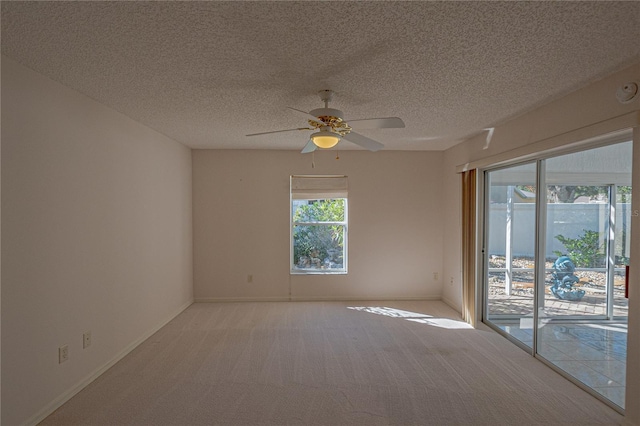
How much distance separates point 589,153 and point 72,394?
180 inches

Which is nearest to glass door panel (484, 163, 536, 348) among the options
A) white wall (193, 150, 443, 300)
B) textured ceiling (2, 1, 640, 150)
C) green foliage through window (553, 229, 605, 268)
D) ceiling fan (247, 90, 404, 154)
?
green foliage through window (553, 229, 605, 268)

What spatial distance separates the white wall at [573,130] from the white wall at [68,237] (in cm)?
397

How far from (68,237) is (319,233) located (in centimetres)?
359

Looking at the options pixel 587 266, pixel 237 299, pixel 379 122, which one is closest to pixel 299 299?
pixel 237 299

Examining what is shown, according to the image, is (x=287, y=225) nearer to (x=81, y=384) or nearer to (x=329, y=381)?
(x=329, y=381)

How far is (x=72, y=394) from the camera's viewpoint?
266 cm

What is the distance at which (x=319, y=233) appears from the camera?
566 centimetres

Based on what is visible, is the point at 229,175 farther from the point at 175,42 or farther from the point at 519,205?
the point at 519,205

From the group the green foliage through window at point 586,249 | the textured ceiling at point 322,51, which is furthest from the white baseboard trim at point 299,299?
the textured ceiling at point 322,51

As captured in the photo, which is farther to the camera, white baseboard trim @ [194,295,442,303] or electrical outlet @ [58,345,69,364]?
white baseboard trim @ [194,295,442,303]

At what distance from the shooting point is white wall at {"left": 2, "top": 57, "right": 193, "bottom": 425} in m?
2.16

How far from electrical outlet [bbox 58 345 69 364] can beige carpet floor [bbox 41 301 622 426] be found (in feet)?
1.08

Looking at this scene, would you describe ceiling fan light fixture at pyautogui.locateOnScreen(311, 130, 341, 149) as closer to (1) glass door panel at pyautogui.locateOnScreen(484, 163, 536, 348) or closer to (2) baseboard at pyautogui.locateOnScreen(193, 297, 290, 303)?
(1) glass door panel at pyautogui.locateOnScreen(484, 163, 536, 348)

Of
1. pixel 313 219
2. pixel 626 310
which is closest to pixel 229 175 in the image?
pixel 313 219
